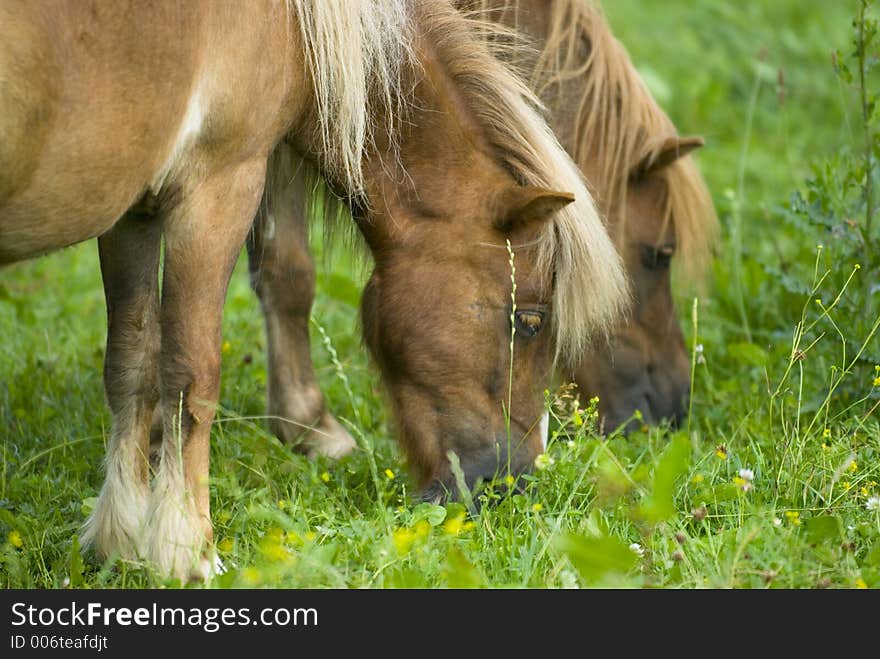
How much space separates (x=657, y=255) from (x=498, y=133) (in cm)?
128

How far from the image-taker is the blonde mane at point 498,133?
341 centimetres

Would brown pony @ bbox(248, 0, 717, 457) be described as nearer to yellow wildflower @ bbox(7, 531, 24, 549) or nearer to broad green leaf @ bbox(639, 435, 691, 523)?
yellow wildflower @ bbox(7, 531, 24, 549)

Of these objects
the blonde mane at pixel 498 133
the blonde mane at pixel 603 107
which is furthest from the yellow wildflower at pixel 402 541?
the blonde mane at pixel 603 107

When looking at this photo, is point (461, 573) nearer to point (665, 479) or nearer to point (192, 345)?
point (665, 479)

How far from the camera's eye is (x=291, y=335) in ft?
15.4

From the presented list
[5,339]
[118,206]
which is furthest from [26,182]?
[5,339]

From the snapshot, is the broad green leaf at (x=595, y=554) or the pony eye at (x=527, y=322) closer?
the broad green leaf at (x=595, y=554)

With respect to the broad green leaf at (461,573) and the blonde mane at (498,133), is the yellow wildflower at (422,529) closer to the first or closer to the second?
the broad green leaf at (461,573)

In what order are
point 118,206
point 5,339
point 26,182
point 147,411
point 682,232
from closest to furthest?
point 26,182 < point 118,206 < point 147,411 < point 682,232 < point 5,339

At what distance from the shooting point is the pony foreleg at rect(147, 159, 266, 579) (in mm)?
3104

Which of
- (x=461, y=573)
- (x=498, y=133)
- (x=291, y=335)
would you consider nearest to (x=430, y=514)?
(x=461, y=573)

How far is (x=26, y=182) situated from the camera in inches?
107
